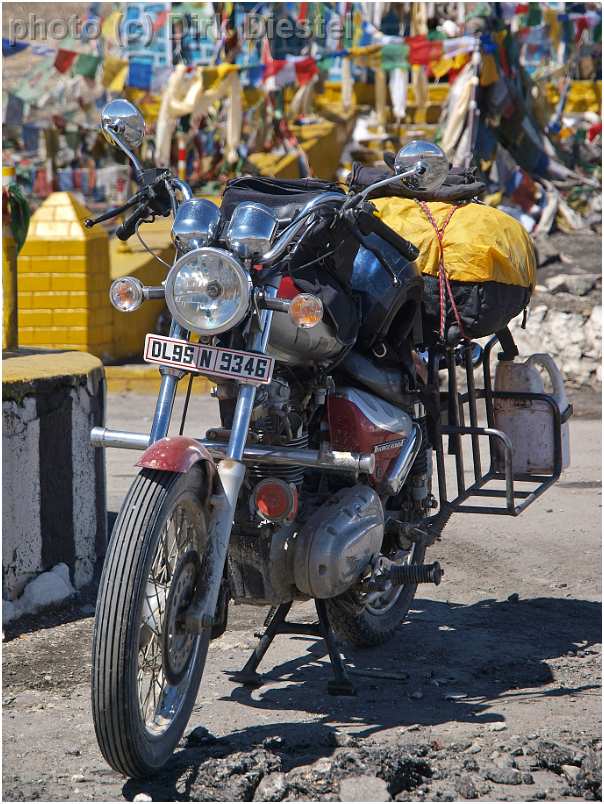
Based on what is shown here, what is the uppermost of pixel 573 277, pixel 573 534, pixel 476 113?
pixel 476 113

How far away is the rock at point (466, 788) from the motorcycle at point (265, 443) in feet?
2.24

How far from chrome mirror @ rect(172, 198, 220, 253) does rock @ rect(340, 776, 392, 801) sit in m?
1.50

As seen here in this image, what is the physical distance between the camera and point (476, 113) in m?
15.9

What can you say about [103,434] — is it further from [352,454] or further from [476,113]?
[476,113]

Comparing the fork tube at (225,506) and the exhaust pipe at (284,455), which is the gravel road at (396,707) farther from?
the exhaust pipe at (284,455)

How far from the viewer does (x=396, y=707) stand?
399 cm

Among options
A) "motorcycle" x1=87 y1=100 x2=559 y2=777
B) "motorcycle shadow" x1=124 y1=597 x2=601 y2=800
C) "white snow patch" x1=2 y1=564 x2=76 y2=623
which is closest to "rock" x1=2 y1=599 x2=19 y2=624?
"white snow patch" x1=2 y1=564 x2=76 y2=623

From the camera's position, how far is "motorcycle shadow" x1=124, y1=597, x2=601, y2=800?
3.59 m

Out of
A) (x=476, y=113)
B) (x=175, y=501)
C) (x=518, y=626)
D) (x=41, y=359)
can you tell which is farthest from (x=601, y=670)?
(x=476, y=113)

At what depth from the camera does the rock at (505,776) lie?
3.35 m

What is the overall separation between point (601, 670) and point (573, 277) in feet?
25.4

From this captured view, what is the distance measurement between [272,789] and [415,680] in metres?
1.15

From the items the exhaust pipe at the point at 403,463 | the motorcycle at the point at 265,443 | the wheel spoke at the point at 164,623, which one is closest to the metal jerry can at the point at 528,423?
the motorcycle at the point at 265,443

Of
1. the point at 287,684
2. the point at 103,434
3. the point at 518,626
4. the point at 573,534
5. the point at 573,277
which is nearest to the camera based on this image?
the point at 103,434
